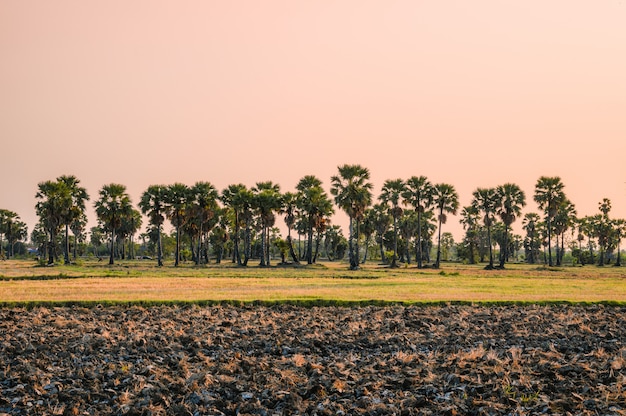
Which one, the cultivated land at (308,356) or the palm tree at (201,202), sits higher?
the palm tree at (201,202)

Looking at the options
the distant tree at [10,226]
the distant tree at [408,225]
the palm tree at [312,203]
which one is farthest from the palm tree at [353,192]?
the distant tree at [10,226]

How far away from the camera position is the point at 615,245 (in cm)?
13662

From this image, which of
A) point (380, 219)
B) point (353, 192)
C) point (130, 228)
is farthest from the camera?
point (130, 228)

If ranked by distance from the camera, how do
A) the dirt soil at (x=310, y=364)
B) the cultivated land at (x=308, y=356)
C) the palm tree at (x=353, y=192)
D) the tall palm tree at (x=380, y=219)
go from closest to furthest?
1. the dirt soil at (x=310, y=364)
2. the cultivated land at (x=308, y=356)
3. the palm tree at (x=353, y=192)
4. the tall palm tree at (x=380, y=219)

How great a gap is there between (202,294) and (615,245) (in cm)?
12908

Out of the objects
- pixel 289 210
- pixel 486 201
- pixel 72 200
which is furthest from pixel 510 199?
pixel 72 200

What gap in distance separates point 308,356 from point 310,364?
220 centimetres

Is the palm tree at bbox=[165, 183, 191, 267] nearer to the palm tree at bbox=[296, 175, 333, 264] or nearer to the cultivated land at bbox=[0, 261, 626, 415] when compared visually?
the palm tree at bbox=[296, 175, 333, 264]

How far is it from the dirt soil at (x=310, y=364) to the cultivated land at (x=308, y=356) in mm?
55

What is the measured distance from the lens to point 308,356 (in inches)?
771

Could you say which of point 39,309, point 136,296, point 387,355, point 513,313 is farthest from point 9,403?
point 513,313

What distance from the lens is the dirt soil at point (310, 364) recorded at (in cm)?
1403

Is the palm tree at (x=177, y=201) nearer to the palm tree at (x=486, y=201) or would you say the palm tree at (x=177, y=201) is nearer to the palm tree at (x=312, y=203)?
the palm tree at (x=312, y=203)

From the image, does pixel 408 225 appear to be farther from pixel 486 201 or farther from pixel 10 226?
pixel 10 226
